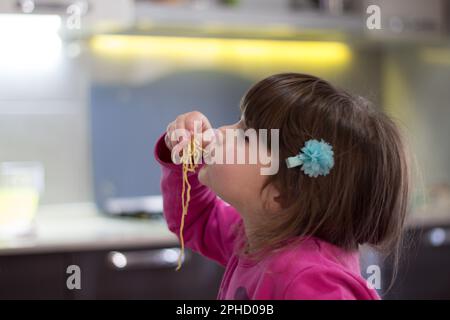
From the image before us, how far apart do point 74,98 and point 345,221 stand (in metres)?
1.58

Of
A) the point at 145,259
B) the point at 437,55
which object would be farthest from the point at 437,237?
the point at 145,259

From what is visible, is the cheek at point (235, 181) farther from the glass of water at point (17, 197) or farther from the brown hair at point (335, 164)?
the glass of water at point (17, 197)

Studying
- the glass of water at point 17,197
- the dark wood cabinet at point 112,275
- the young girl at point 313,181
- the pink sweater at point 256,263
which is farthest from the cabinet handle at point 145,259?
the young girl at point 313,181

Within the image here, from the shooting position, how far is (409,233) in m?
2.05

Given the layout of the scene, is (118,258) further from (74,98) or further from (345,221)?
(345,221)

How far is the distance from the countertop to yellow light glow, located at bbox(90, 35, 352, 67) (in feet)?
1.96

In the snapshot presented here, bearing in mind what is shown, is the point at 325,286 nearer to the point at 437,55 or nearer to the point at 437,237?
the point at 437,237

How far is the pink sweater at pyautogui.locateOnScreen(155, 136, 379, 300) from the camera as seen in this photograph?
827 mm

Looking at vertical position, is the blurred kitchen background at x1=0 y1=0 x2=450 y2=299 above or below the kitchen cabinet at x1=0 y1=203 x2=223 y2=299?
above

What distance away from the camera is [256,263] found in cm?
94

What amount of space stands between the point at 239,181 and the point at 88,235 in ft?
3.50

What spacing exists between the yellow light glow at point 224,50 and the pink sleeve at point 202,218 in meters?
1.32

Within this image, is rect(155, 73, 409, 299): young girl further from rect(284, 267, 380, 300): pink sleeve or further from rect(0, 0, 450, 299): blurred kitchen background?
rect(0, 0, 450, 299): blurred kitchen background

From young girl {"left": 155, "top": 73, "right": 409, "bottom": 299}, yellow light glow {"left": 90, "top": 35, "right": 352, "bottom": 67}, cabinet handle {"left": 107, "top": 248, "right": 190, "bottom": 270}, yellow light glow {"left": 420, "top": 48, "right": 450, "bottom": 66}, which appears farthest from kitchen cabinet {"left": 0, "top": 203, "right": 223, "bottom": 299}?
yellow light glow {"left": 420, "top": 48, "right": 450, "bottom": 66}
